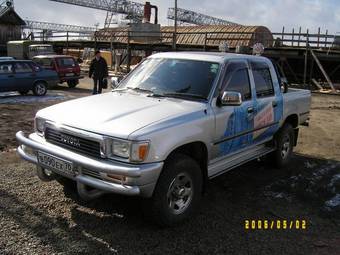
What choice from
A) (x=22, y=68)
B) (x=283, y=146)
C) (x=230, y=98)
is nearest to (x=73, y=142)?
(x=230, y=98)

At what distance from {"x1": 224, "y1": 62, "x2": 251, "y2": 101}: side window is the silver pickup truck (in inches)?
0.5

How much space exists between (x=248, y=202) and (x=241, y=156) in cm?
62

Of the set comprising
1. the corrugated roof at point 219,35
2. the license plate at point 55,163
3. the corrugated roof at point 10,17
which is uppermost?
the corrugated roof at point 10,17

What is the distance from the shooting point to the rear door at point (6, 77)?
51.5 feet

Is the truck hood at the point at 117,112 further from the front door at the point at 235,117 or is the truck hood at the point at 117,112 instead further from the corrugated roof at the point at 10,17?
the corrugated roof at the point at 10,17

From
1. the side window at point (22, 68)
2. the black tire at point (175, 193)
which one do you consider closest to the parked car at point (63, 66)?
the side window at point (22, 68)

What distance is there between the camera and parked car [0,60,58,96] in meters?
15.9

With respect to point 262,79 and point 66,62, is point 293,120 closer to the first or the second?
point 262,79

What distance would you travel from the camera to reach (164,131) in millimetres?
4188

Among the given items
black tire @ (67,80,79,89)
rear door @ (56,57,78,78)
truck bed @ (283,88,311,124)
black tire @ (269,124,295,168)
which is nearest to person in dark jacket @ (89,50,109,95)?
rear door @ (56,57,78,78)

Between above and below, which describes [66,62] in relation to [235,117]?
above

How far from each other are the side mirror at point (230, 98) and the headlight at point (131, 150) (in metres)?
1.34
